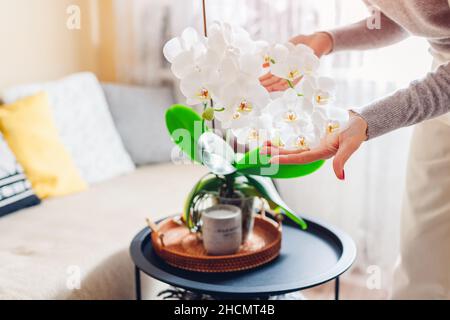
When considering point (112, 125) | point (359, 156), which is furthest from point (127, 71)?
point (359, 156)

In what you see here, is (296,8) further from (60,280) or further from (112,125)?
(60,280)

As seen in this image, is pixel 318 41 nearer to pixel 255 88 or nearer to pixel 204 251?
pixel 255 88

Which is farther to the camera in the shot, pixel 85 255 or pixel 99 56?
pixel 99 56

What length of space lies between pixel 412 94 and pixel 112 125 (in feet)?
5.19

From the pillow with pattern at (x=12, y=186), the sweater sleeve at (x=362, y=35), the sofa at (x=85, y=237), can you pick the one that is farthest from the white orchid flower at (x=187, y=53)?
the pillow with pattern at (x=12, y=186)

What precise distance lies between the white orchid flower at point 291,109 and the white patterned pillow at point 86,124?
4.20ft

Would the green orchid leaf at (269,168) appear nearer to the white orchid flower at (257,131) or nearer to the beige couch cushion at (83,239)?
the white orchid flower at (257,131)

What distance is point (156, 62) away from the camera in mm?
2670

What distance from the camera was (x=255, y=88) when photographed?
3.67ft

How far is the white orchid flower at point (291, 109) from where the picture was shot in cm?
111

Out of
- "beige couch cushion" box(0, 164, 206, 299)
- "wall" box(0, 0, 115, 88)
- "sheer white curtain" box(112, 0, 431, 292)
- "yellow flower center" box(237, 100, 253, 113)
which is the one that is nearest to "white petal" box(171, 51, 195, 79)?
"yellow flower center" box(237, 100, 253, 113)

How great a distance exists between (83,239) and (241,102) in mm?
832

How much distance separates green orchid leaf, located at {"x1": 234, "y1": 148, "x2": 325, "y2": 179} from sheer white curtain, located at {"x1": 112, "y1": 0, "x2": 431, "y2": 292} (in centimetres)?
92
